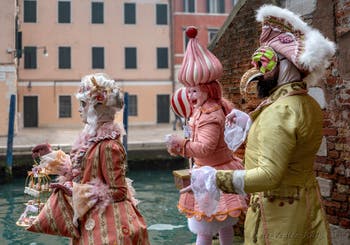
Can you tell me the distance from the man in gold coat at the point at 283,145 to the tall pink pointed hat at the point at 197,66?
1.10 m

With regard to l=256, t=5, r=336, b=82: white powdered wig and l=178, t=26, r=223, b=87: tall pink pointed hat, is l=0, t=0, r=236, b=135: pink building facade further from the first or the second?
l=256, t=5, r=336, b=82: white powdered wig

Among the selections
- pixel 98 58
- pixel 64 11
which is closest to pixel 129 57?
pixel 98 58

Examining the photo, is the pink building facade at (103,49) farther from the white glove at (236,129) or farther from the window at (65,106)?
the white glove at (236,129)

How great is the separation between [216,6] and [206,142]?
2575cm

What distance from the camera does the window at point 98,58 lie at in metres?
26.3

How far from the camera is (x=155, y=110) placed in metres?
26.7

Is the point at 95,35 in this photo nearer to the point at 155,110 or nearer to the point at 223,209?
the point at 155,110

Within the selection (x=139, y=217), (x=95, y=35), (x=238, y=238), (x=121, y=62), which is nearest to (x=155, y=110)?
(x=121, y=62)

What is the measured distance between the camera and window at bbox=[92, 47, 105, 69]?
26.3 metres

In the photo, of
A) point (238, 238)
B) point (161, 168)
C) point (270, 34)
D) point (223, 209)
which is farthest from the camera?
point (161, 168)

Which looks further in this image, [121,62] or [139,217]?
[121,62]

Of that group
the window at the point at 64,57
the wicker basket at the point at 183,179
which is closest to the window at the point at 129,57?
the window at the point at 64,57

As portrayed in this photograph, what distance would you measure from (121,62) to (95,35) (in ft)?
6.86

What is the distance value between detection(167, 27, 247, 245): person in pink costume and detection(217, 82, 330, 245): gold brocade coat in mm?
1010
